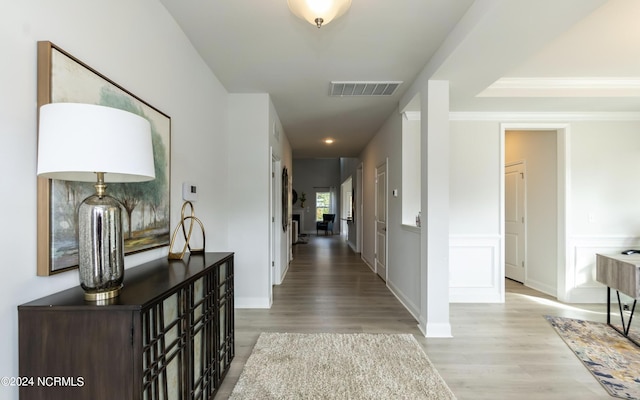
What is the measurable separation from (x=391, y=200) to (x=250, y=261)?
2.27m

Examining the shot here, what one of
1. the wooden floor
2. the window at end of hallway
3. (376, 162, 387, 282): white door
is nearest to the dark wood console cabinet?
the wooden floor

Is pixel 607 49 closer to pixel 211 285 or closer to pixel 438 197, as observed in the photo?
pixel 438 197

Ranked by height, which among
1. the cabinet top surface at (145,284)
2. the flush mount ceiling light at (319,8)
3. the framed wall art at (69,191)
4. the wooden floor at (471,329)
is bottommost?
the wooden floor at (471,329)

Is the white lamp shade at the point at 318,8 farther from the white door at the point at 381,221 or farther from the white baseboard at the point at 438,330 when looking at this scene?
the white door at the point at 381,221

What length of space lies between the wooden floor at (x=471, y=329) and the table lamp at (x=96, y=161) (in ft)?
4.34

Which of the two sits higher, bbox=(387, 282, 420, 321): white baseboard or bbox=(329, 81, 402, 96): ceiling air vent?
bbox=(329, 81, 402, 96): ceiling air vent

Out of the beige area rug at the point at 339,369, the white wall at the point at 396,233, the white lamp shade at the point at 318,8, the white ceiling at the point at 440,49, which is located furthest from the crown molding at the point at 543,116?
the beige area rug at the point at 339,369

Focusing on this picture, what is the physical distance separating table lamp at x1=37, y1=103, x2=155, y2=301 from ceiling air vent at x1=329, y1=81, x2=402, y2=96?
100 inches

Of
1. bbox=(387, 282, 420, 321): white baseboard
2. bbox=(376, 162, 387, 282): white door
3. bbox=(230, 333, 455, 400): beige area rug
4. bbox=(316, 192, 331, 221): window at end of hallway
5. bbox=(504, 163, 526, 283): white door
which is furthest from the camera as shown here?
bbox=(316, 192, 331, 221): window at end of hallway

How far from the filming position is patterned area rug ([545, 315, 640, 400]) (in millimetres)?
2029

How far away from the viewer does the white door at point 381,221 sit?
191 inches

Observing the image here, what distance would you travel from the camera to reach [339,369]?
7.15 ft

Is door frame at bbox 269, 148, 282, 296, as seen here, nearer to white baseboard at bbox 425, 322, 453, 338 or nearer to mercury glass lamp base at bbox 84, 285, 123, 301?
white baseboard at bbox 425, 322, 453, 338

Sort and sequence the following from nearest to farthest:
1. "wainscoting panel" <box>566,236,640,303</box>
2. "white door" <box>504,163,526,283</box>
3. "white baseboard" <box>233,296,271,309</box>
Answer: "white baseboard" <box>233,296,271,309</box>, "wainscoting panel" <box>566,236,640,303</box>, "white door" <box>504,163,526,283</box>
